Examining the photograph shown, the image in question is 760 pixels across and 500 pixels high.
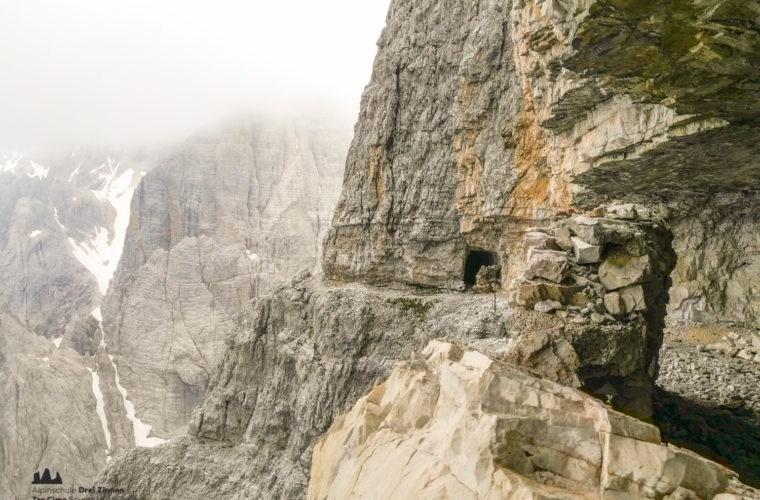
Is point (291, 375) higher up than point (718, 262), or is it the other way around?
point (718, 262)

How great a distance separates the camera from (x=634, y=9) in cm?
762

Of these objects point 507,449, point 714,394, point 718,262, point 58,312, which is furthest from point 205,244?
point 507,449

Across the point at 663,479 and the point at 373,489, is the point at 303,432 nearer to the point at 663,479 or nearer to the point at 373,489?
the point at 373,489

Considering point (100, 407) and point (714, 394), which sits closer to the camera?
point (714, 394)

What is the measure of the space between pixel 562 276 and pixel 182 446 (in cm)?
4447

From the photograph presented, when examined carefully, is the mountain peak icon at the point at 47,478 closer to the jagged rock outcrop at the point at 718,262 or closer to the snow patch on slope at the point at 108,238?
the snow patch on slope at the point at 108,238

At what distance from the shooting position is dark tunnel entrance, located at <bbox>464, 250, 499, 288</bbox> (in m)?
45.6

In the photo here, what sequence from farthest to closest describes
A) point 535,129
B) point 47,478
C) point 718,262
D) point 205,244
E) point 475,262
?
point 205,244 → point 47,478 → point 475,262 → point 535,129 → point 718,262

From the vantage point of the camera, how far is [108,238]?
485ft

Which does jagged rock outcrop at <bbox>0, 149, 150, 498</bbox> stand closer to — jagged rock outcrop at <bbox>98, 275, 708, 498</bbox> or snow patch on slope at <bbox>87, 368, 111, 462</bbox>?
snow patch on slope at <bbox>87, 368, 111, 462</bbox>

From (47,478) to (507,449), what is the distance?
100354 mm

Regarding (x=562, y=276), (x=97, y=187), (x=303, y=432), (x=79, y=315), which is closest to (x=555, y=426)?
(x=562, y=276)

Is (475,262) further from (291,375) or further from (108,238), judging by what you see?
(108,238)

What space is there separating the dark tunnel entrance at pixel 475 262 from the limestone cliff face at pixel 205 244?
238 feet
